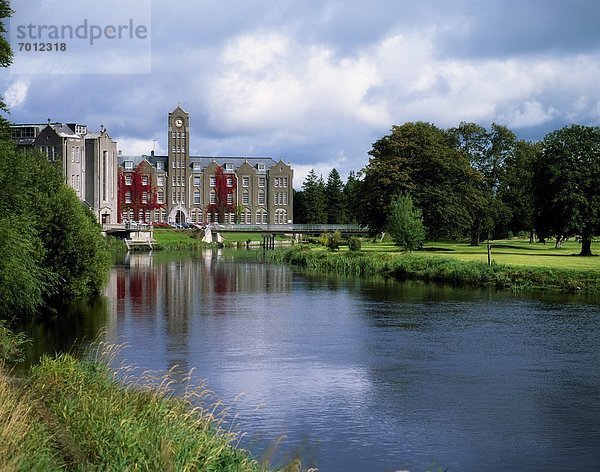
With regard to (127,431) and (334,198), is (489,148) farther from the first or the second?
(127,431)

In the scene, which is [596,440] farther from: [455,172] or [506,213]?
[506,213]

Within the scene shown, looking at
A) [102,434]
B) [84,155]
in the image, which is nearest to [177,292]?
[102,434]

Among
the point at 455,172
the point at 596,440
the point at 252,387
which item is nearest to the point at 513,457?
the point at 596,440

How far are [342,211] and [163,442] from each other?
120007 millimetres

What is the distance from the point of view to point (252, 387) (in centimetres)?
1848

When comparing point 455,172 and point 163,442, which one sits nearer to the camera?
point 163,442

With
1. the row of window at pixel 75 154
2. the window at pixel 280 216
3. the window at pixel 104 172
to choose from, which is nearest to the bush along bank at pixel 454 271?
the row of window at pixel 75 154

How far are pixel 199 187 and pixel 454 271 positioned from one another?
8761cm

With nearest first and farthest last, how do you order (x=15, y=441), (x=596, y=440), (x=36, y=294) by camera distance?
(x=15, y=441)
(x=596, y=440)
(x=36, y=294)

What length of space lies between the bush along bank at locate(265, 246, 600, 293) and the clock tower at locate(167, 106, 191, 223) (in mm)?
67048

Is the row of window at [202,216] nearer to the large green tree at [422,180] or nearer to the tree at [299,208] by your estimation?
the tree at [299,208]

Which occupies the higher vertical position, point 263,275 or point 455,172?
point 455,172

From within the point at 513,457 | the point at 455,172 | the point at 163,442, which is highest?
the point at 455,172

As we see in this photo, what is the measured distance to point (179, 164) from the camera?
424ft
